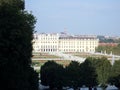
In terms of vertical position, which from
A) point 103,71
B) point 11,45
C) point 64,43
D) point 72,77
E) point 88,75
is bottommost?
point 72,77

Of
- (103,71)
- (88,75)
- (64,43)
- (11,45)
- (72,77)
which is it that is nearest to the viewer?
(11,45)

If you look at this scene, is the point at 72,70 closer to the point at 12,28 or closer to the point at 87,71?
the point at 87,71

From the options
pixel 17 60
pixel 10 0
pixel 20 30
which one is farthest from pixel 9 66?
pixel 10 0

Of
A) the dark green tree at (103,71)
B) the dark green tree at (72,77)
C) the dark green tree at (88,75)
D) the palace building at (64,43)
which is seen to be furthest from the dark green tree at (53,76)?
the palace building at (64,43)

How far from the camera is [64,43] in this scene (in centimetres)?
11125

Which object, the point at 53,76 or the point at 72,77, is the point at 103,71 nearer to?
the point at 72,77

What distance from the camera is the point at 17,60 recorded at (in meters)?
13.8

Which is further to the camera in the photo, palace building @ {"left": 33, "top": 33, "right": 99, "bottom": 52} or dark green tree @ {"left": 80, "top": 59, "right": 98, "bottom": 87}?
palace building @ {"left": 33, "top": 33, "right": 99, "bottom": 52}

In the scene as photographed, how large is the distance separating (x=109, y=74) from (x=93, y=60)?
73.9 inches

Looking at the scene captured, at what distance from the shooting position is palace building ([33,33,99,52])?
10800 centimetres

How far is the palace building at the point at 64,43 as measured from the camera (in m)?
108

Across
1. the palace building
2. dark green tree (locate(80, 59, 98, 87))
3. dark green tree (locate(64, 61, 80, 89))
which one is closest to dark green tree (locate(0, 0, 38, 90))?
dark green tree (locate(64, 61, 80, 89))

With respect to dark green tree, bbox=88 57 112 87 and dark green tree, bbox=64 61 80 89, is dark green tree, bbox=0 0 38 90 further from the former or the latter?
dark green tree, bbox=88 57 112 87

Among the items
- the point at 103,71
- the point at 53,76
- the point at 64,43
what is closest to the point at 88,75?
the point at 103,71
